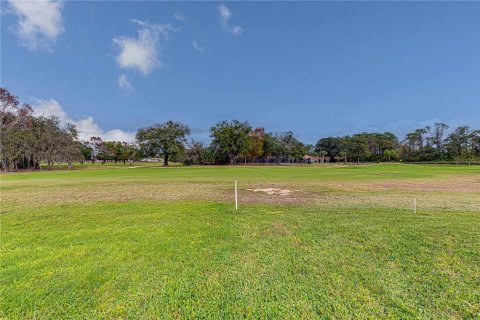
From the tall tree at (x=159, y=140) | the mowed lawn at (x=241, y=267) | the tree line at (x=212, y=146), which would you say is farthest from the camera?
the tall tree at (x=159, y=140)

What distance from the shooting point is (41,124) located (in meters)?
48.8

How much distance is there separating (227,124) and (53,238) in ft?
219

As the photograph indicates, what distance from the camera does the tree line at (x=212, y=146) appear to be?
4512cm

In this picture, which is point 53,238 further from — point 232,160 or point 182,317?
point 232,160

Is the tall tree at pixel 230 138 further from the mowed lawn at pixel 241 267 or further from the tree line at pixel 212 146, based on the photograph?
the mowed lawn at pixel 241 267

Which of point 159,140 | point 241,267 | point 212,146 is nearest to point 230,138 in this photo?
point 212,146

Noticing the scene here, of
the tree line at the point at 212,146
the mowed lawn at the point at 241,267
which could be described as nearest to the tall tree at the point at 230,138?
the tree line at the point at 212,146

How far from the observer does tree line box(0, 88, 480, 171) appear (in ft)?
148

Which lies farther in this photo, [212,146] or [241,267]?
[212,146]

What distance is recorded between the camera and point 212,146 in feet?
236

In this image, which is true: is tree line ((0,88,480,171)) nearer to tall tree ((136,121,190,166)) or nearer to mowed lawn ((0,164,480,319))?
tall tree ((136,121,190,166))

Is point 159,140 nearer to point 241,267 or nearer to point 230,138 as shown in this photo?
point 230,138

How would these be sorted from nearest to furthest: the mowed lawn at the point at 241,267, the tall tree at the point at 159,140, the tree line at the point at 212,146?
the mowed lawn at the point at 241,267 < the tree line at the point at 212,146 < the tall tree at the point at 159,140

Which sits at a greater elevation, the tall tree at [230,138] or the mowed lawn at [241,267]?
the tall tree at [230,138]
